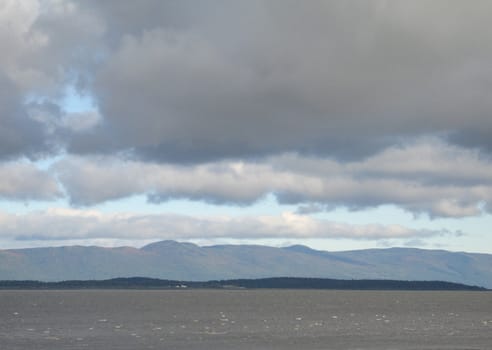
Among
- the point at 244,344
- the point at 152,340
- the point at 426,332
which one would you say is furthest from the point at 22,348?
the point at 426,332

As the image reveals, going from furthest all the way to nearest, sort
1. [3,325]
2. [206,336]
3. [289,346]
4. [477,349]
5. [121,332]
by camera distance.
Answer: [3,325]
[121,332]
[206,336]
[289,346]
[477,349]

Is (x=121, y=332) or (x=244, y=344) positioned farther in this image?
(x=121, y=332)

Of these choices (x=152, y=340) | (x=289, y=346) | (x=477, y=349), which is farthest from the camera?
(x=152, y=340)

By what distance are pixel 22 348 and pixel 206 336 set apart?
28083 millimetres

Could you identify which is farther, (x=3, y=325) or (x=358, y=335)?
(x=3, y=325)

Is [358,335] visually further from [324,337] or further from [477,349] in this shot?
[477,349]

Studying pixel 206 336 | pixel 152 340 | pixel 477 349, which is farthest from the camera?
pixel 206 336

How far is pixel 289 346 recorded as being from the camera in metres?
102

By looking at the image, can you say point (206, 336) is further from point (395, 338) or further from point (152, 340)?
point (395, 338)

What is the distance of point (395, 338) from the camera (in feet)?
377

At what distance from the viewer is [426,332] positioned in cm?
13025

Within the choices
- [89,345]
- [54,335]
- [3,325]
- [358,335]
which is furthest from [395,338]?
[3,325]

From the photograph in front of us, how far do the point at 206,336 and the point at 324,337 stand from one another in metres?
16.9

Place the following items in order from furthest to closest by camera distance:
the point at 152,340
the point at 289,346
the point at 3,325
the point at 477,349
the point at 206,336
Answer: the point at 3,325 → the point at 206,336 → the point at 152,340 → the point at 289,346 → the point at 477,349
